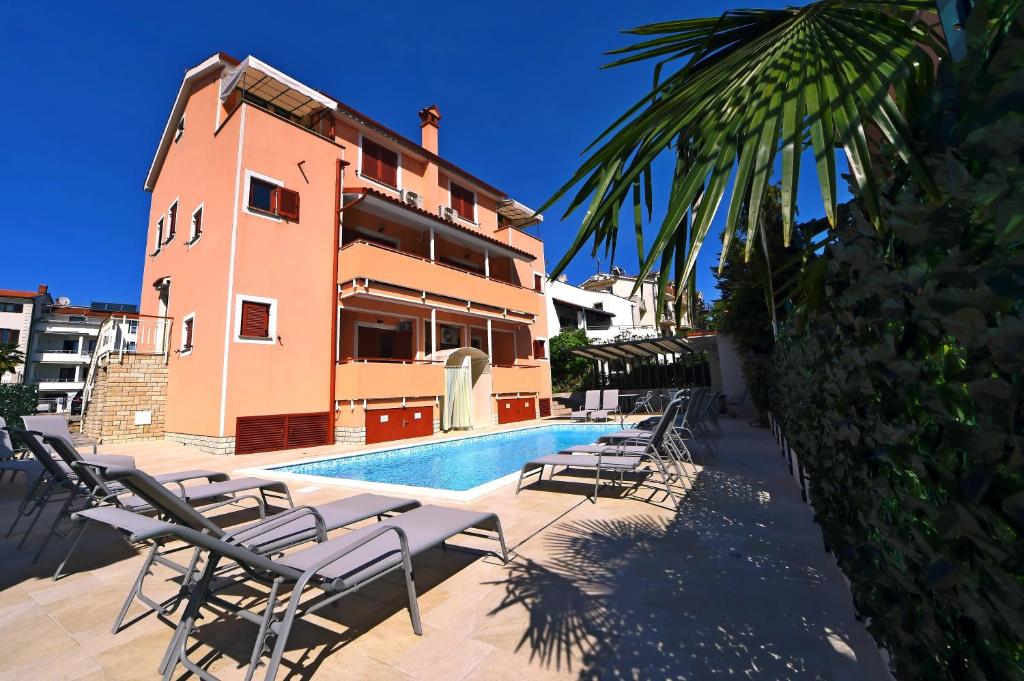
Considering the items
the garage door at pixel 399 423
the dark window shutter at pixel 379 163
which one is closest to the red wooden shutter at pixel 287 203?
the dark window shutter at pixel 379 163

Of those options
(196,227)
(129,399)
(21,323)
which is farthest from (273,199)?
(21,323)

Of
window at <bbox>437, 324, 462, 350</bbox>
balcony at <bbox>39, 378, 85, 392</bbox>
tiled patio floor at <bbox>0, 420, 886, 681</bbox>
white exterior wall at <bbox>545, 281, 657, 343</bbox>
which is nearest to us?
tiled patio floor at <bbox>0, 420, 886, 681</bbox>

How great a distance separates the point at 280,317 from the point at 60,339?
47.6 metres

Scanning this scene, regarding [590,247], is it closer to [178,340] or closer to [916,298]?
[916,298]

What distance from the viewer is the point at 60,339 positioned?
1642 inches

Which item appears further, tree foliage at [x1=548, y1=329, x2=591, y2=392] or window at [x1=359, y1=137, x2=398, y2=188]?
tree foliage at [x1=548, y1=329, x2=591, y2=392]

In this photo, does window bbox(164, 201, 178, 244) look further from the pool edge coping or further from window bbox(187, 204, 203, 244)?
the pool edge coping

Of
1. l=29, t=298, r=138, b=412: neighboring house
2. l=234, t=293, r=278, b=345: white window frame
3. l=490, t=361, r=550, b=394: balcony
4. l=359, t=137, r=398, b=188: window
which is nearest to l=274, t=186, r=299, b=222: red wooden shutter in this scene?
l=234, t=293, r=278, b=345: white window frame

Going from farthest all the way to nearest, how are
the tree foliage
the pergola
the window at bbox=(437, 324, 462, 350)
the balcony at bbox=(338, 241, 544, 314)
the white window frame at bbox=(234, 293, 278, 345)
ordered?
the tree foliage, the pergola, the window at bbox=(437, 324, 462, 350), the balcony at bbox=(338, 241, 544, 314), the white window frame at bbox=(234, 293, 278, 345)

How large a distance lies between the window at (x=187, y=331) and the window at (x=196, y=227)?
2.49m

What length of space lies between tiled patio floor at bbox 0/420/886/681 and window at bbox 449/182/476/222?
1752 cm

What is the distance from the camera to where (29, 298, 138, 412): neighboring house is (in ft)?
131

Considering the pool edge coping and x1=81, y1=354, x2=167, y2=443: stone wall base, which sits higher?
x1=81, y1=354, x2=167, y2=443: stone wall base

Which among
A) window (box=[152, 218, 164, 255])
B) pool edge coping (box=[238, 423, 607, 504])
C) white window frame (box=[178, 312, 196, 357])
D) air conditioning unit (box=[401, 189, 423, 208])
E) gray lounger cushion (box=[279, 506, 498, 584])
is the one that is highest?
air conditioning unit (box=[401, 189, 423, 208])
